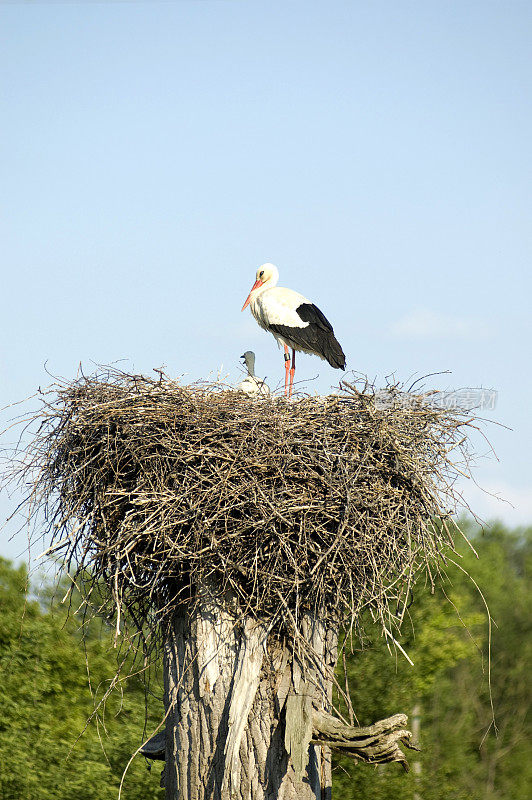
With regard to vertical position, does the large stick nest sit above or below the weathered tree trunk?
above

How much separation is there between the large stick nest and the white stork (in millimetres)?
2631

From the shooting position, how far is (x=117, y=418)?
608cm

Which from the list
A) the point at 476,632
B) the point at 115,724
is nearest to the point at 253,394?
the point at 115,724

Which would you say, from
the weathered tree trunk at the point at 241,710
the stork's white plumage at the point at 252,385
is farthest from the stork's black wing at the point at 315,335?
the weathered tree trunk at the point at 241,710

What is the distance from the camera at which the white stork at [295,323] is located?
9047 mm

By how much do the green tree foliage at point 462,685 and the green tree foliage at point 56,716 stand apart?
350cm

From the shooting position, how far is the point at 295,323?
30.0ft

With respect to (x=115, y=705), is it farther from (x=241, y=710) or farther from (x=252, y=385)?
(x=241, y=710)

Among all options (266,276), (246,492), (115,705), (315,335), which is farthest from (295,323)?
(115,705)

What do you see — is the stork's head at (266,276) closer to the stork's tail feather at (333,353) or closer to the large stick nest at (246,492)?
the stork's tail feather at (333,353)

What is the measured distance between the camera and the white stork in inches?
356

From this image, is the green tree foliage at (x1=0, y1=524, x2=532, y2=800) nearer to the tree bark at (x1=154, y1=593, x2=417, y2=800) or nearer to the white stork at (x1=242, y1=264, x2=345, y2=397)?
the white stork at (x1=242, y1=264, x2=345, y2=397)

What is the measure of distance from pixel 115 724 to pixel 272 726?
10068 millimetres

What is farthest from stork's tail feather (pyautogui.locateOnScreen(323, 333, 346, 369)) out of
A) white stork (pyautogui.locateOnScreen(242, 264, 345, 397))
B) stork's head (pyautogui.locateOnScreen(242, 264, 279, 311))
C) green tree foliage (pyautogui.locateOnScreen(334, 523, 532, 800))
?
green tree foliage (pyautogui.locateOnScreen(334, 523, 532, 800))
